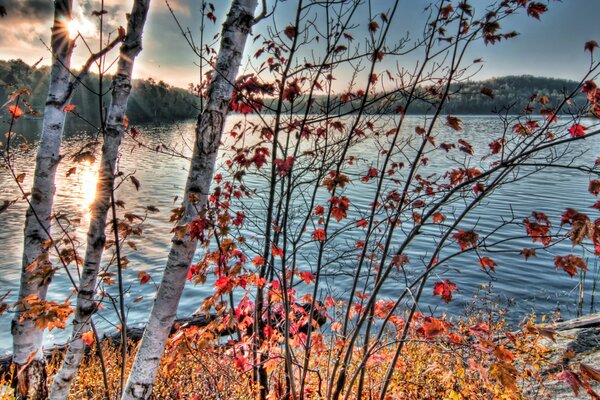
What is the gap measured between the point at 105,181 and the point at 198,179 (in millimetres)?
917

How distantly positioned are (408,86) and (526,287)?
32.2ft

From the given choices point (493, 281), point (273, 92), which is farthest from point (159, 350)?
point (493, 281)

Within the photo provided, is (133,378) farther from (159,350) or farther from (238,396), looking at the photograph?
(238,396)

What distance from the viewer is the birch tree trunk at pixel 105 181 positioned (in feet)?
10.2

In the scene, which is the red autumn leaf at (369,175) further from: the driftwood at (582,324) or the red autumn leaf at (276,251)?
the driftwood at (582,324)

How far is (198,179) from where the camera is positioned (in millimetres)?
2836

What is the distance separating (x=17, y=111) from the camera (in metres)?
3.92

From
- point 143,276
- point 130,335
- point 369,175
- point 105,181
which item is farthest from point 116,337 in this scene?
point 369,175

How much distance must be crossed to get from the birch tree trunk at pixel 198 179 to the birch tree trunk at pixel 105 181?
28.6 inches

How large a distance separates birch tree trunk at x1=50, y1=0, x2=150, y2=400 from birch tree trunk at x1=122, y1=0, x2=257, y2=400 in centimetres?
73

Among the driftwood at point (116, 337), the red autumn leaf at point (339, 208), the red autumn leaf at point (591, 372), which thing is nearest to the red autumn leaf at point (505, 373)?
the red autumn leaf at point (591, 372)

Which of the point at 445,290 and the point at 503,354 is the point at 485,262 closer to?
the point at 445,290

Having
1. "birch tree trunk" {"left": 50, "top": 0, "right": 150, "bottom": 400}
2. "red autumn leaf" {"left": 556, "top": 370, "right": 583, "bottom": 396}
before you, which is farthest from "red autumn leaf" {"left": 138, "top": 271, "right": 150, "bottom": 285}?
"red autumn leaf" {"left": 556, "top": 370, "right": 583, "bottom": 396}

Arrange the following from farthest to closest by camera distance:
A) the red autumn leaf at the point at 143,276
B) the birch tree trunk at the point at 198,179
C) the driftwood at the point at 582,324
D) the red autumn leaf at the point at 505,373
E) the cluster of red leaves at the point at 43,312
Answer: the driftwood at the point at 582,324 → the red autumn leaf at the point at 143,276 → the cluster of red leaves at the point at 43,312 → the birch tree trunk at the point at 198,179 → the red autumn leaf at the point at 505,373
